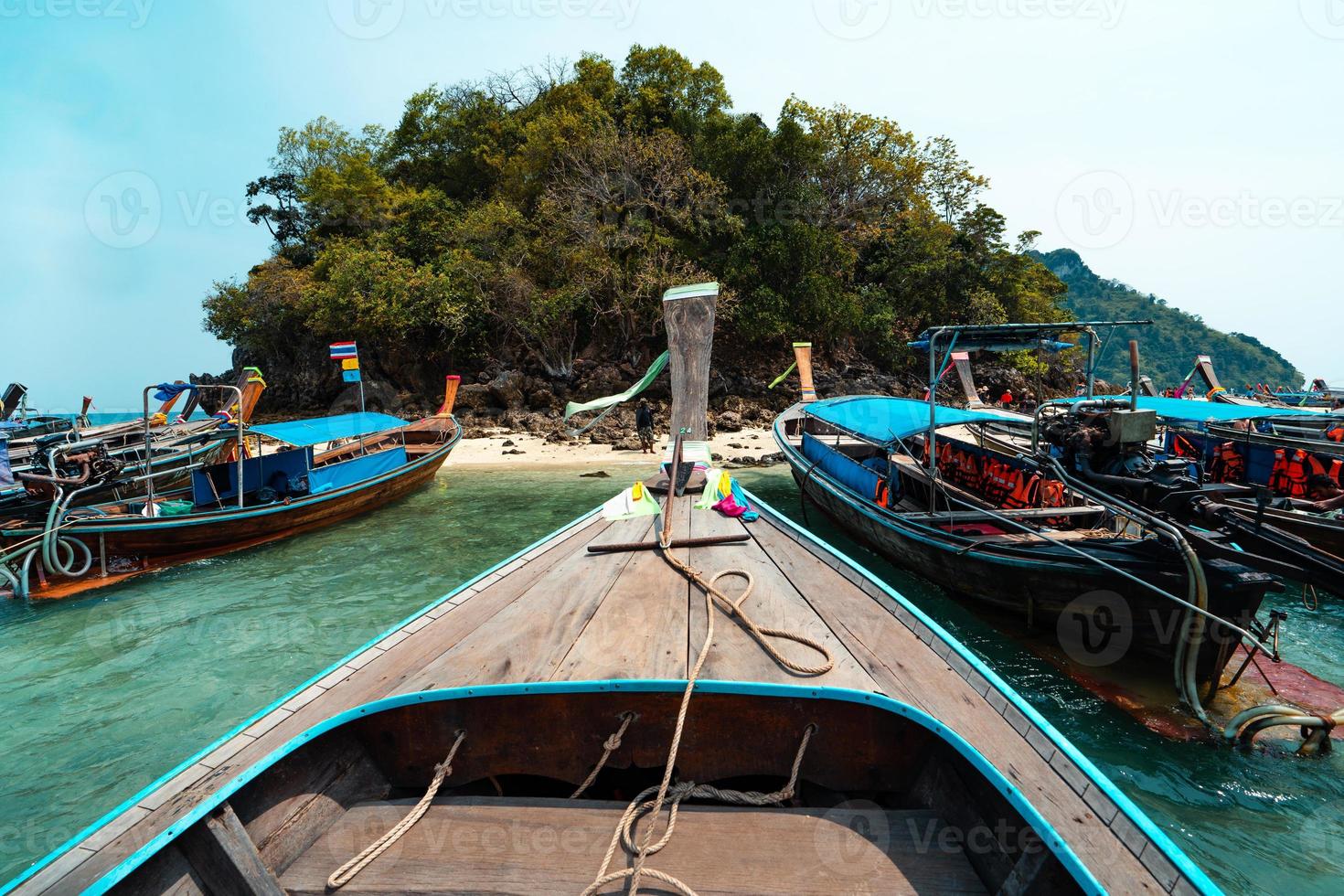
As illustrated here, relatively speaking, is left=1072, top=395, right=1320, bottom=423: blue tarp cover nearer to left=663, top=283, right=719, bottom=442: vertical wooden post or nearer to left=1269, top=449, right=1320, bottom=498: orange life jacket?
left=1269, top=449, right=1320, bottom=498: orange life jacket

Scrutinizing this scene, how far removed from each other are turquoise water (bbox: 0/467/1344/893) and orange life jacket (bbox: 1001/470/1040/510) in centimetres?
187

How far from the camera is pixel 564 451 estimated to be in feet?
65.9

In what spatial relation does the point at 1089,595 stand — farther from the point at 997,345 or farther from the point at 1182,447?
the point at 1182,447

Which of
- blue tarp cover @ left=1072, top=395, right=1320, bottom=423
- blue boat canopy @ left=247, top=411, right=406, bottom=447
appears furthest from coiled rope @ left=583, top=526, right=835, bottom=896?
blue boat canopy @ left=247, top=411, right=406, bottom=447

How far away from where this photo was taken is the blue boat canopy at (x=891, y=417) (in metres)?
8.20

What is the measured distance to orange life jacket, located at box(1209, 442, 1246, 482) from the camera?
1048cm

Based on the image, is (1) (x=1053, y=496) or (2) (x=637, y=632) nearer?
(2) (x=637, y=632)

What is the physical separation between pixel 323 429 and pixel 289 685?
7813mm

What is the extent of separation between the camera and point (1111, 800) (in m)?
1.99

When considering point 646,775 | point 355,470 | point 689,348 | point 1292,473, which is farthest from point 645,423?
point 646,775

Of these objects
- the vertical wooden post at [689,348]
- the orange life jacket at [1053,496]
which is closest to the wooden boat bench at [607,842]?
the vertical wooden post at [689,348]

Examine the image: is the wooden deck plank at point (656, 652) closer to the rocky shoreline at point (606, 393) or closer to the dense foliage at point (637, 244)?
the rocky shoreline at point (606, 393)

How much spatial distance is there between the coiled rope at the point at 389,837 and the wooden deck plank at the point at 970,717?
2036 mm

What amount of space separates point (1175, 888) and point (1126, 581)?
494 centimetres
